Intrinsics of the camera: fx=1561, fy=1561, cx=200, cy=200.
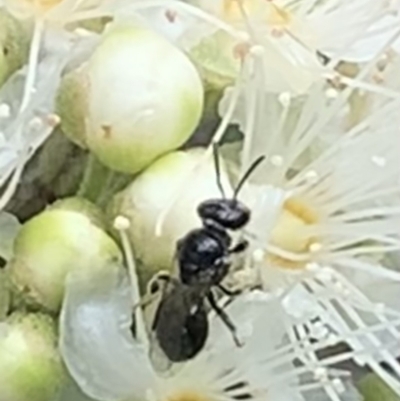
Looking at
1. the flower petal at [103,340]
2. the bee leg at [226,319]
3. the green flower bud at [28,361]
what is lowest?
the green flower bud at [28,361]

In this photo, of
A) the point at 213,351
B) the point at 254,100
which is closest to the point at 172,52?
the point at 254,100

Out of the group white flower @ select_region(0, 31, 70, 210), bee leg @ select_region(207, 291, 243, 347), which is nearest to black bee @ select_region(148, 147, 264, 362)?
bee leg @ select_region(207, 291, 243, 347)

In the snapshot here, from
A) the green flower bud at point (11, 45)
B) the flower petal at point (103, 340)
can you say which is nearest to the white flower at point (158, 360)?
the flower petal at point (103, 340)

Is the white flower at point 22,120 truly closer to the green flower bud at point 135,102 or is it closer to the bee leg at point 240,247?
the green flower bud at point 135,102

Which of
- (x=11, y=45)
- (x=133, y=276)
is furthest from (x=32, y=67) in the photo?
(x=133, y=276)

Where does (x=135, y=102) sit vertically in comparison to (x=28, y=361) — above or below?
above

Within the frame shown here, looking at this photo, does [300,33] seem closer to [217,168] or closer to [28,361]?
[217,168]

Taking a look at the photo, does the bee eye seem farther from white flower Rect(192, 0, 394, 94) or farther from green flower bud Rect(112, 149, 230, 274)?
white flower Rect(192, 0, 394, 94)
